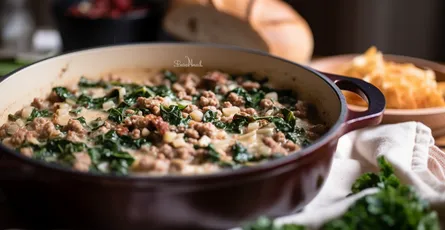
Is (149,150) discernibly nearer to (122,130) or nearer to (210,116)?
(122,130)

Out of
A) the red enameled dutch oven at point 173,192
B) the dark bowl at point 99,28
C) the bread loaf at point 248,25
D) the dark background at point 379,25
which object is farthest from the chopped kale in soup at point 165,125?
the dark background at point 379,25

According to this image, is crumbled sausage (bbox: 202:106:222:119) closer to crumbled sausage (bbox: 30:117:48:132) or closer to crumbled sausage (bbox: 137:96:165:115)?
crumbled sausage (bbox: 137:96:165:115)

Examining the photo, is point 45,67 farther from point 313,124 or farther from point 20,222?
A: point 313,124

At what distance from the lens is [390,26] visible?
5082 millimetres

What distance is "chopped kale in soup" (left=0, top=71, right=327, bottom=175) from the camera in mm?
2105

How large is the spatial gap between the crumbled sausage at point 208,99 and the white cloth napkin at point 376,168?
57 centimetres

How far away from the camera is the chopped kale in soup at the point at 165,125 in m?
2.11

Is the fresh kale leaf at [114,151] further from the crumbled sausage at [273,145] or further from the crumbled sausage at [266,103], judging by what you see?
the crumbled sausage at [266,103]

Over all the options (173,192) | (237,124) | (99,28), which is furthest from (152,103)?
(99,28)

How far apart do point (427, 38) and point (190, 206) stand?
3.81 meters

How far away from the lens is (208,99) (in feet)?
8.66

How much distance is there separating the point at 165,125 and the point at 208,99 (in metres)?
0.41

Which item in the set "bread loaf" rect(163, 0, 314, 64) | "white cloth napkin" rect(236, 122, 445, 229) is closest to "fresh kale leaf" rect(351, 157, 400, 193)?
"white cloth napkin" rect(236, 122, 445, 229)

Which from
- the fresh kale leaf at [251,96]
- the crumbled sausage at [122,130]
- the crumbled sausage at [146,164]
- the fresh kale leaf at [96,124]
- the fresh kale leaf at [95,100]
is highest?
the crumbled sausage at [146,164]
